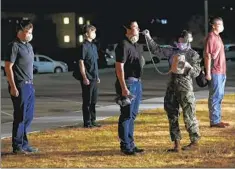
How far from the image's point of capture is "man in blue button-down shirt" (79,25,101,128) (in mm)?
10305

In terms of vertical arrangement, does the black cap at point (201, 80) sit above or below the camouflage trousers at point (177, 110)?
above

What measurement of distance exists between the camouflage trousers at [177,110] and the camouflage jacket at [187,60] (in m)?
0.08

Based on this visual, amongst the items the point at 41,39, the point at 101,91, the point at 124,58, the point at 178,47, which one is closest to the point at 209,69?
the point at 178,47

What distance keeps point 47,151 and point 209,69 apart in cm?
322

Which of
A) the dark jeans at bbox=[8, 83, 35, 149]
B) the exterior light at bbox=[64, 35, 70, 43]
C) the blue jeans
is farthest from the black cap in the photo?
the exterior light at bbox=[64, 35, 70, 43]

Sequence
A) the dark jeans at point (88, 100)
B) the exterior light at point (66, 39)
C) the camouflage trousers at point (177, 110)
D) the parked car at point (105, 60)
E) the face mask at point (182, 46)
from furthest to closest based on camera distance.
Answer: the exterior light at point (66, 39)
the parked car at point (105, 60)
the dark jeans at point (88, 100)
the face mask at point (182, 46)
the camouflage trousers at point (177, 110)

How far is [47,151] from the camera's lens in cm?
838

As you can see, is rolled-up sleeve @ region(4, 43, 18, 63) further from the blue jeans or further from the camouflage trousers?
the blue jeans

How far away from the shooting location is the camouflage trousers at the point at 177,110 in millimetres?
8117

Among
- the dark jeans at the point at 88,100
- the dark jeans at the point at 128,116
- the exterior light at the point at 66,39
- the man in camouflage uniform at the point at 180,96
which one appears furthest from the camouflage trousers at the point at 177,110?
the exterior light at the point at 66,39

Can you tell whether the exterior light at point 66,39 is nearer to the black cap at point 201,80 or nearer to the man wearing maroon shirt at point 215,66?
the man wearing maroon shirt at point 215,66

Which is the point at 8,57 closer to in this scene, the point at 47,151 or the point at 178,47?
the point at 47,151

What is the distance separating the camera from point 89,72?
34.6ft

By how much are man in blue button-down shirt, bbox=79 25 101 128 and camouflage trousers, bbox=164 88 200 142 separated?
98.8 inches
